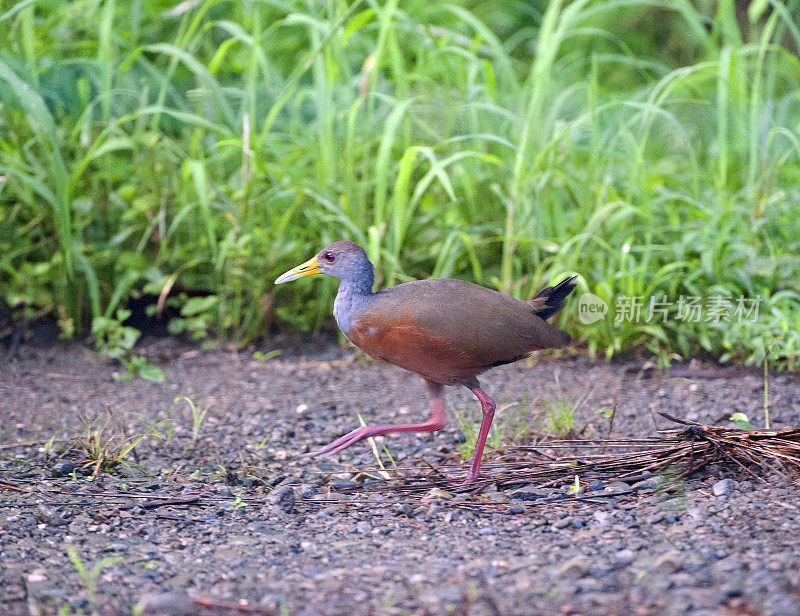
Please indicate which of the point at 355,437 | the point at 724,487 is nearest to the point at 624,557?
the point at 724,487

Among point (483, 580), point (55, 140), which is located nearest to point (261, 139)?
point (55, 140)

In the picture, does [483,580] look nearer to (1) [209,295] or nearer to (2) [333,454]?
(2) [333,454]

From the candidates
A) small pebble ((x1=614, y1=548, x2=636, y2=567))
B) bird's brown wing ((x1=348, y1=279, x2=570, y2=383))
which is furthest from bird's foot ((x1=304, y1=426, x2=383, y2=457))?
small pebble ((x1=614, y1=548, x2=636, y2=567))

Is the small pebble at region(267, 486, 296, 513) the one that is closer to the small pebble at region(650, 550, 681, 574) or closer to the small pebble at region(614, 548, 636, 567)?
the small pebble at region(614, 548, 636, 567)

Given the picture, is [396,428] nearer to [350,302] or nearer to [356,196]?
[350,302]

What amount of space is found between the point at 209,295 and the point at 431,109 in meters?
1.50

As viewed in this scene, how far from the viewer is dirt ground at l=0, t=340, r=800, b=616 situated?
197 cm

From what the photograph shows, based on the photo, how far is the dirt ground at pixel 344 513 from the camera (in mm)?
1974

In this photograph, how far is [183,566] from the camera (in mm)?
2199

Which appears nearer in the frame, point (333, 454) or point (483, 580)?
point (483, 580)

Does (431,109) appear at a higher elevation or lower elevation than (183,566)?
higher

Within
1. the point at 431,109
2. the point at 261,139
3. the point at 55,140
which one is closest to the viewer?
the point at 55,140

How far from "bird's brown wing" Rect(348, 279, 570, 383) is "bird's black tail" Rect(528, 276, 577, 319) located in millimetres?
84

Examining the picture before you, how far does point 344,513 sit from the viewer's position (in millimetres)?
2594
